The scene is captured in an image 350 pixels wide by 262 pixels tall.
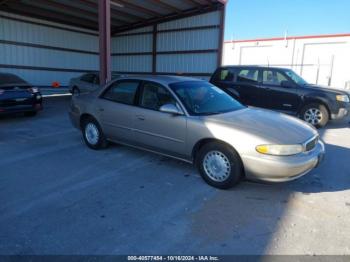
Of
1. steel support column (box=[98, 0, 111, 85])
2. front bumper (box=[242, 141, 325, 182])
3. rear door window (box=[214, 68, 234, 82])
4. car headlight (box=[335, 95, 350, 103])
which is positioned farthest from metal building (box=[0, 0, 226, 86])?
front bumper (box=[242, 141, 325, 182])

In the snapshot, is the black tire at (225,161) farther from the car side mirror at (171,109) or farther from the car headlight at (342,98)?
the car headlight at (342,98)

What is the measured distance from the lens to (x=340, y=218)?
3.21m

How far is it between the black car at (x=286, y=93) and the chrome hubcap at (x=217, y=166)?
5376mm

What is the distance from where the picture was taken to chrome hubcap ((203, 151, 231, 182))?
12.4 feet

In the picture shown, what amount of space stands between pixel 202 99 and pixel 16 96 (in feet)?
20.3

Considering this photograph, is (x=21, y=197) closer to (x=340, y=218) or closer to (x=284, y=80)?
(x=340, y=218)

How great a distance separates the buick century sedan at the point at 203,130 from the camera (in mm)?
3500

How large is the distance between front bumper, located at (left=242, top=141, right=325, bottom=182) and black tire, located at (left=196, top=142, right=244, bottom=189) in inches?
4.6

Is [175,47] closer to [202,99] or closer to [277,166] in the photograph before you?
[202,99]

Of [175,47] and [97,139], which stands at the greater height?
[175,47]

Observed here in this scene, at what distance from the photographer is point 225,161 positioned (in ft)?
12.4

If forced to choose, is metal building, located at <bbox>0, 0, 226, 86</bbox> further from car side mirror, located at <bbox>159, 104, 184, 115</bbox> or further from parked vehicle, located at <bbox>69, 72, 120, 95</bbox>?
car side mirror, located at <bbox>159, 104, 184, 115</bbox>

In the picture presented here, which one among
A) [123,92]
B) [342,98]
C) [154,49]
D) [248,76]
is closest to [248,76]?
[248,76]

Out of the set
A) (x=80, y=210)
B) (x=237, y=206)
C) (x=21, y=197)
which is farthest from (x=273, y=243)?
(x=21, y=197)
